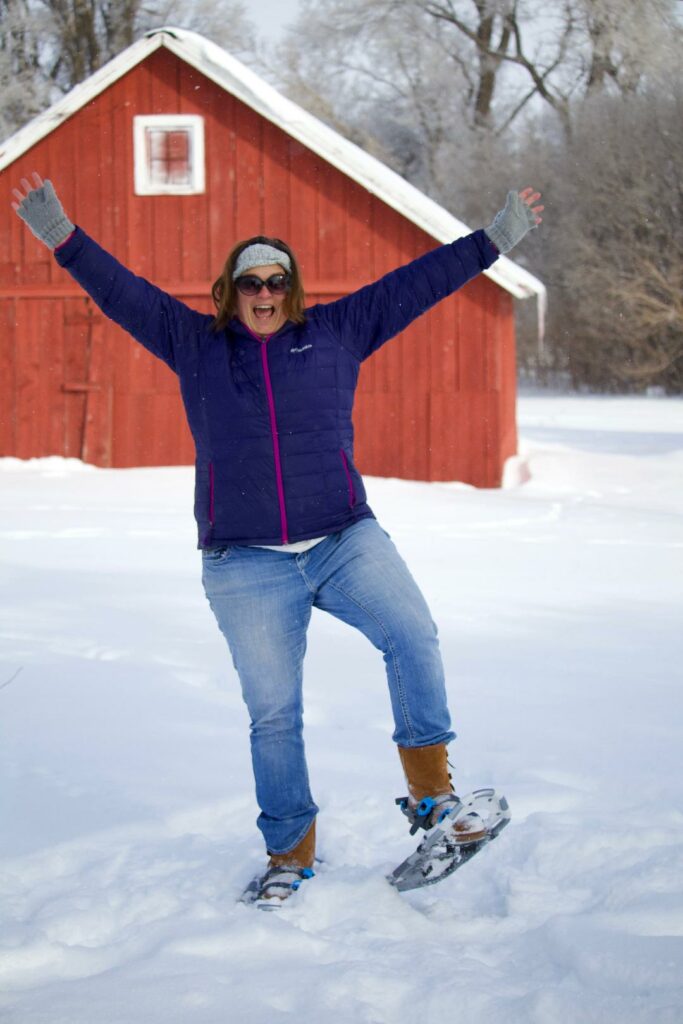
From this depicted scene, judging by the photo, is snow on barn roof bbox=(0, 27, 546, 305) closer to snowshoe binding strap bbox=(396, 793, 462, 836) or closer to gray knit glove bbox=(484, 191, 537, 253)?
gray knit glove bbox=(484, 191, 537, 253)

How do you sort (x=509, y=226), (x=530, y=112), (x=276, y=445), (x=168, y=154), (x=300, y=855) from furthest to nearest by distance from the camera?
1. (x=530, y=112)
2. (x=168, y=154)
3. (x=509, y=226)
4. (x=300, y=855)
5. (x=276, y=445)

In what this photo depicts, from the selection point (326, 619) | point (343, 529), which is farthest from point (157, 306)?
point (326, 619)

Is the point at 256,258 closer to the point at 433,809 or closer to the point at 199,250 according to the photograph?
the point at 433,809

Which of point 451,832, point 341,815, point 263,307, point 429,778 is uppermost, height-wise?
point 263,307

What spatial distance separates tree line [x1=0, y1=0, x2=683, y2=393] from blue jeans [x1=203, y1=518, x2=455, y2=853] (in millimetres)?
25436

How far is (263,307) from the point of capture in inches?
121

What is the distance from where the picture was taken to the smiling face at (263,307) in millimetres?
3076

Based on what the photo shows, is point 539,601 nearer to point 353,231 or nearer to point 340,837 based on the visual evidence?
point 340,837

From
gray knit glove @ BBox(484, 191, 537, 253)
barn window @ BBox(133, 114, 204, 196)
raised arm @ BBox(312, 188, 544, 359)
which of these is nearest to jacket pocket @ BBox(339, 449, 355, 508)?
raised arm @ BBox(312, 188, 544, 359)

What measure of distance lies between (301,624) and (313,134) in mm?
11145

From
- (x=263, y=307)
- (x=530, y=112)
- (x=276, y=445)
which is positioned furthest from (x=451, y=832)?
(x=530, y=112)

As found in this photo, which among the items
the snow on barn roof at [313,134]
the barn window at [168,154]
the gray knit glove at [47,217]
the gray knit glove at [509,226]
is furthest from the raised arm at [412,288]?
the barn window at [168,154]

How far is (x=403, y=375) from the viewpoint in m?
13.9

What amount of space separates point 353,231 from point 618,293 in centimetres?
1641
